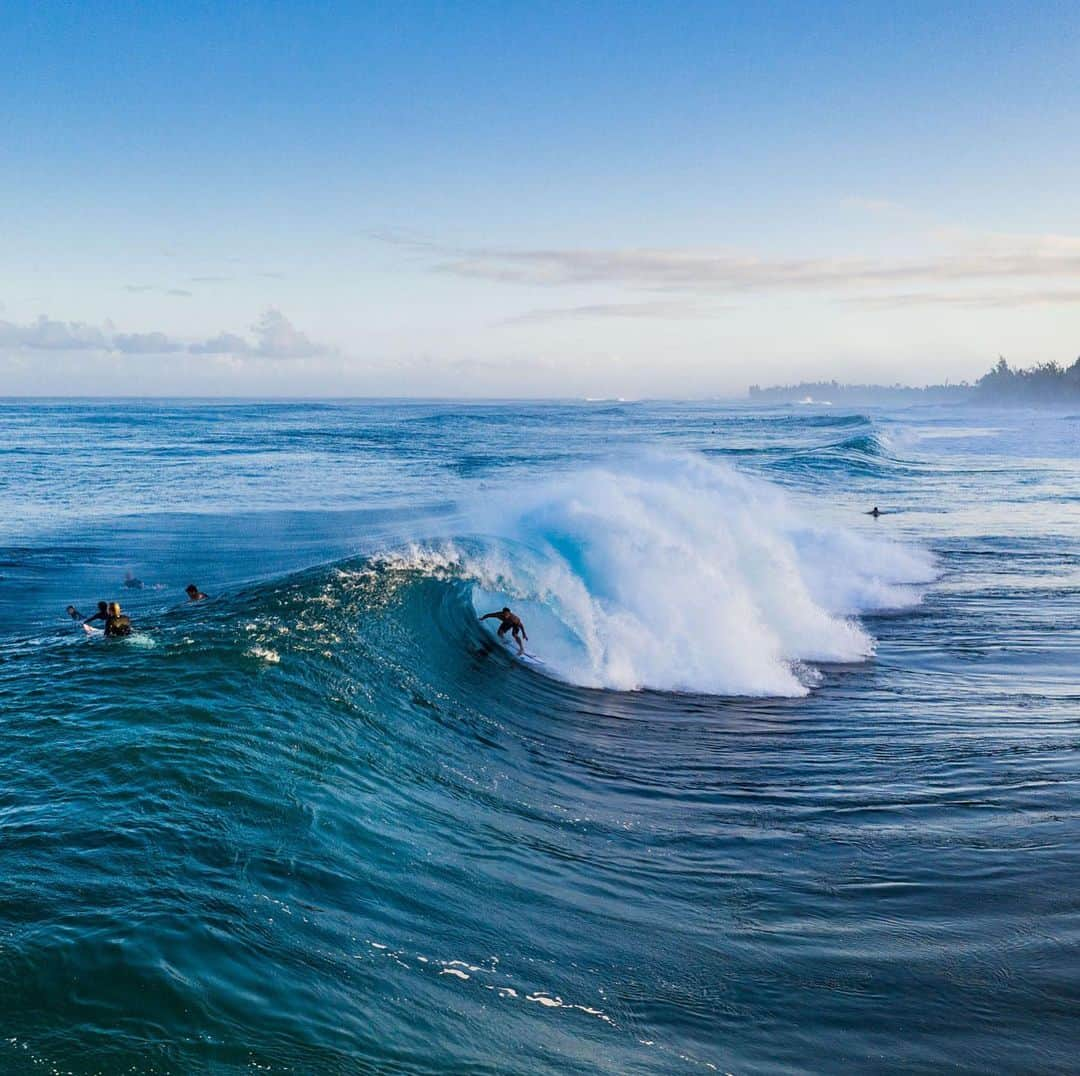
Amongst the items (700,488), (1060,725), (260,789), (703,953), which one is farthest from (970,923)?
(700,488)

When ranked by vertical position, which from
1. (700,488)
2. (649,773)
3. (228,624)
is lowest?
(649,773)

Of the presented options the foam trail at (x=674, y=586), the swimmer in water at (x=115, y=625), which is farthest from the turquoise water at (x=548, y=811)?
the swimmer in water at (x=115, y=625)

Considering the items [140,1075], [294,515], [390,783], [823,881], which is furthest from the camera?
[294,515]

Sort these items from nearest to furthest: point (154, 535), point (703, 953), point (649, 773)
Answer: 1. point (703, 953)
2. point (649, 773)
3. point (154, 535)

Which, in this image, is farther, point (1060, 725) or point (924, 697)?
point (924, 697)

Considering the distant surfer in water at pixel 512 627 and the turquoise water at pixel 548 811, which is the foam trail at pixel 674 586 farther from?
the distant surfer in water at pixel 512 627

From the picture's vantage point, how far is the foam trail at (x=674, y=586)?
15367 millimetres

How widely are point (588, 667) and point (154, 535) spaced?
59.2 ft

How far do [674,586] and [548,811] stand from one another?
8.88m

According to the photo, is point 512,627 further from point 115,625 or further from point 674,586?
point 115,625

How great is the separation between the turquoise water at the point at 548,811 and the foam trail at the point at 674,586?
0.35 feet

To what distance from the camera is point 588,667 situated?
15172 mm

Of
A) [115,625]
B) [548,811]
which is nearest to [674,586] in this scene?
[548,811]

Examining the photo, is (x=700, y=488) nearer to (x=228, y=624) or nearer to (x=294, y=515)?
(x=294, y=515)
